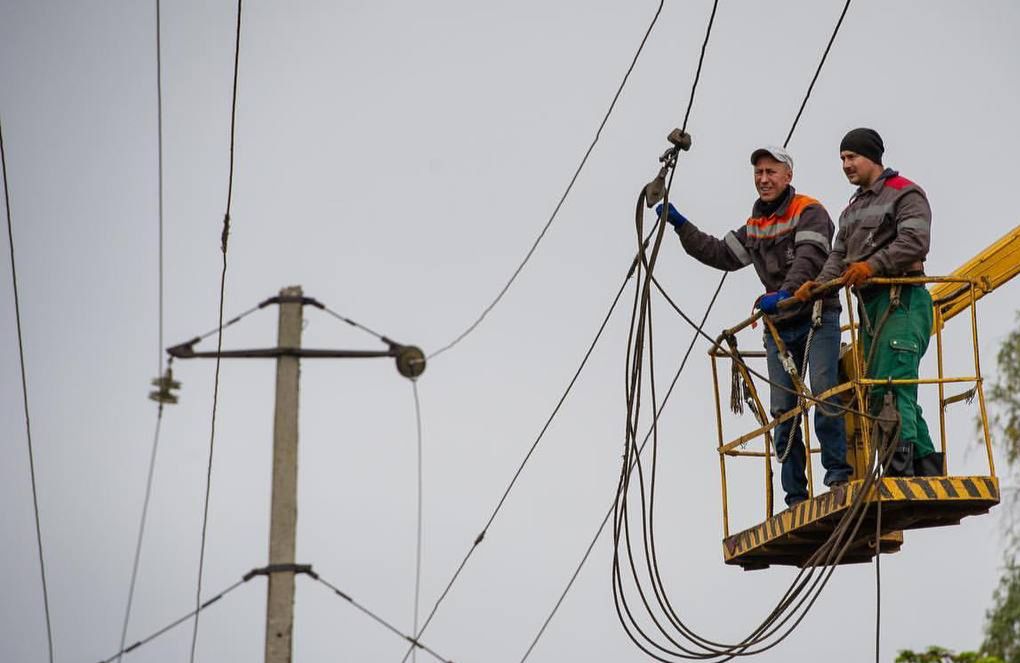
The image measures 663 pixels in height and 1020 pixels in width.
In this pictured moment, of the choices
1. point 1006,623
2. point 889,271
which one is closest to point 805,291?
point 889,271

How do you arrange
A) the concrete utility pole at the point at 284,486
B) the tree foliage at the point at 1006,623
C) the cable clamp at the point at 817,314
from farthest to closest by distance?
the tree foliage at the point at 1006,623 → the concrete utility pole at the point at 284,486 → the cable clamp at the point at 817,314

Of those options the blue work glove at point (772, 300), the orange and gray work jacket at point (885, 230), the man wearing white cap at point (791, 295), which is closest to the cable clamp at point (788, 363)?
the man wearing white cap at point (791, 295)

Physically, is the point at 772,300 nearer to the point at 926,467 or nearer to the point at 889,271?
the point at 889,271

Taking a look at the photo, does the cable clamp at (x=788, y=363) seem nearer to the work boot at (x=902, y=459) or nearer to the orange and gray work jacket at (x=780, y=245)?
the orange and gray work jacket at (x=780, y=245)

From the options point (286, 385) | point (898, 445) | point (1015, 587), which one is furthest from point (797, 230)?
point (1015, 587)

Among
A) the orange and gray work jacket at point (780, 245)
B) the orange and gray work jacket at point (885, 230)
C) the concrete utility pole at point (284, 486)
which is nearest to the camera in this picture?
the orange and gray work jacket at point (885, 230)

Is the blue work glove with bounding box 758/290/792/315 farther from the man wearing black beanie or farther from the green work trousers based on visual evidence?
the green work trousers

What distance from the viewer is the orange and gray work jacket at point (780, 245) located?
38.7 ft

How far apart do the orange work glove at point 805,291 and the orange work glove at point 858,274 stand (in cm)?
38

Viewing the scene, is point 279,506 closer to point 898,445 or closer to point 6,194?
point 6,194

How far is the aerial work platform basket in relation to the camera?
11023mm

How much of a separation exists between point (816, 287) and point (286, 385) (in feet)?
15.0

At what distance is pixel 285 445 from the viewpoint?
14.0 metres

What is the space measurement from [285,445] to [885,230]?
5.12 meters
